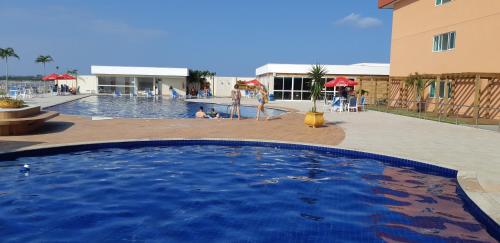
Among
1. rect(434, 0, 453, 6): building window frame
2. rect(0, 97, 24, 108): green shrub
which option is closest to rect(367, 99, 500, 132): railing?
rect(434, 0, 453, 6): building window frame

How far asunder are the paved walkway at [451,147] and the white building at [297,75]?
2029 centimetres

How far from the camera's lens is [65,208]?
584cm

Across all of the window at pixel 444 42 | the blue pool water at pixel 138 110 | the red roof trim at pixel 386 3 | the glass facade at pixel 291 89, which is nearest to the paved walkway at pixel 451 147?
the window at pixel 444 42

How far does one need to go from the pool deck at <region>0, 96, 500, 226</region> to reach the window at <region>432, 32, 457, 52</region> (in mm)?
7810

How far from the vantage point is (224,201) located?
634 centimetres

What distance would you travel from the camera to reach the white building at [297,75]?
1394 inches

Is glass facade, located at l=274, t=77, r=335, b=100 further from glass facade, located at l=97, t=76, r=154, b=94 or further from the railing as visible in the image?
glass facade, located at l=97, t=76, r=154, b=94

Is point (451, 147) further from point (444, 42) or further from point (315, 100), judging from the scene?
point (444, 42)

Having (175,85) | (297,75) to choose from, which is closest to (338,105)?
(297,75)

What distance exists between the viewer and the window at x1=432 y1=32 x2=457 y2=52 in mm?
21038

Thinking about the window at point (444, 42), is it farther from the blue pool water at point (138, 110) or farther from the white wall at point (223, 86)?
the white wall at point (223, 86)

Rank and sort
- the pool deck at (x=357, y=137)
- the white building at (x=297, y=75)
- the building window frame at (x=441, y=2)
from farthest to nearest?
the white building at (x=297, y=75) < the building window frame at (x=441, y=2) < the pool deck at (x=357, y=137)

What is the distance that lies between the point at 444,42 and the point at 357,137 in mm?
13736

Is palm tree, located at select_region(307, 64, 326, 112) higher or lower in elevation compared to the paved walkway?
higher
